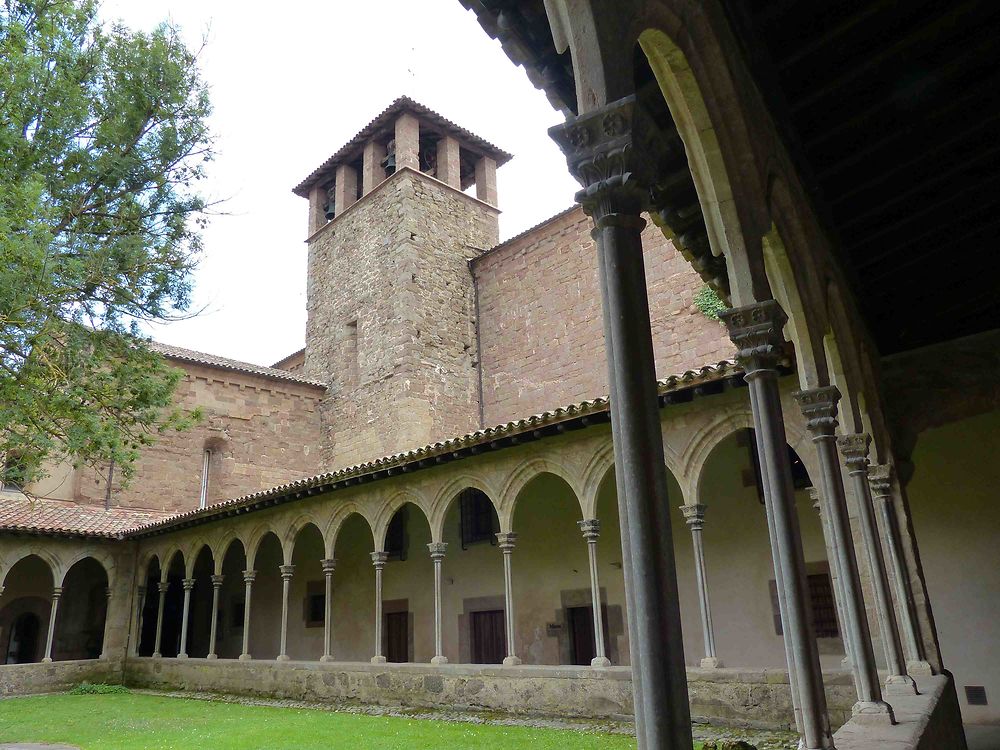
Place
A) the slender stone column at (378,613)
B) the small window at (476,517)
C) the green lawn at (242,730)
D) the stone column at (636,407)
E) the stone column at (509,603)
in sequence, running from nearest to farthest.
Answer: the stone column at (636,407), the green lawn at (242,730), the stone column at (509,603), the slender stone column at (378,613), the small window at (476,517)

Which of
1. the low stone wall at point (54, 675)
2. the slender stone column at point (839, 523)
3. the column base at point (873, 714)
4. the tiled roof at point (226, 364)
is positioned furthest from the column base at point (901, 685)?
the tiled roof at point (226, 364)

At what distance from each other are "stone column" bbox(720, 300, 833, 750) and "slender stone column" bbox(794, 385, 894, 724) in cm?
109

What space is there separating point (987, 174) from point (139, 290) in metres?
8.77

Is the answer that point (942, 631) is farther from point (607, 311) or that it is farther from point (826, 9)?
point (607, 311)

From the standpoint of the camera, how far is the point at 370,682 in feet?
36.8

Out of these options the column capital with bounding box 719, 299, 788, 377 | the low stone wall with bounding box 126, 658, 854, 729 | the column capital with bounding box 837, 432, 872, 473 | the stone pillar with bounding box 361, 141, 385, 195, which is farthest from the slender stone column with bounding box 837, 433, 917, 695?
the stone pillar with bounding box 361, 141, 385, 195

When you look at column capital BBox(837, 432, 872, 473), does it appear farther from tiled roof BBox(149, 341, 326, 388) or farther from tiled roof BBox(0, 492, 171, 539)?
tiled roof BBox(149, 341, 326, 388)

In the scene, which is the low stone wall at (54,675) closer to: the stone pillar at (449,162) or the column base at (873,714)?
the stone pillar at (449,162)

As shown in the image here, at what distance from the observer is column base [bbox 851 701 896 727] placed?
435cm

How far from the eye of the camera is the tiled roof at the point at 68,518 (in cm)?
1450

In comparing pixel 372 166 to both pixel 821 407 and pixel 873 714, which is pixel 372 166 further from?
pixel 873 714

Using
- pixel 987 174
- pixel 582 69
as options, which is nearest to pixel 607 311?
pixel 582 69

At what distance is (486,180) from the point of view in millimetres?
21281

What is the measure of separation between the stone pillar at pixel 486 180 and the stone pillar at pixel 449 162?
75 cm
